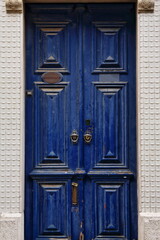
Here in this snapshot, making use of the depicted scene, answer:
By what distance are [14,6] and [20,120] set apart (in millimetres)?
1415

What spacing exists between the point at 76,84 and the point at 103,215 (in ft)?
5.63

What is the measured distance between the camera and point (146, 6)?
5543 millimetres

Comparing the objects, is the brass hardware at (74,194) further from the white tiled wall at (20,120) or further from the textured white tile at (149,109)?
the textured white tile at (149,109)

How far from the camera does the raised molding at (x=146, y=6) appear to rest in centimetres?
553

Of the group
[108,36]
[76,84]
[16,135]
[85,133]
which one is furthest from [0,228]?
[108,36]

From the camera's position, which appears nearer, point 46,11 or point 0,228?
point 0,228

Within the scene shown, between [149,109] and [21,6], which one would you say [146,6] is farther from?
[21,6]

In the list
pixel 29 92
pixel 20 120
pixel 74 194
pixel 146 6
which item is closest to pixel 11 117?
pixel 20 120

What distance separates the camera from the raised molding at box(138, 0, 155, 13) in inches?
218

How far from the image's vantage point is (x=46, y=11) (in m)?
5.85

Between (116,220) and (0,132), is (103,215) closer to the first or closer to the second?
(116,220)

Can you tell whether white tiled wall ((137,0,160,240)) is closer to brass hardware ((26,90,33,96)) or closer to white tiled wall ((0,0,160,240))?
white tiled wall ((0,0,160,240))

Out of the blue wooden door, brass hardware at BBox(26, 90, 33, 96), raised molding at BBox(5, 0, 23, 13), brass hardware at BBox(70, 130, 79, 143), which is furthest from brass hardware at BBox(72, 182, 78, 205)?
raised molding at BBox(5, 0, 23, 13)

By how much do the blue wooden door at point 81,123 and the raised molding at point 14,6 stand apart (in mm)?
268
